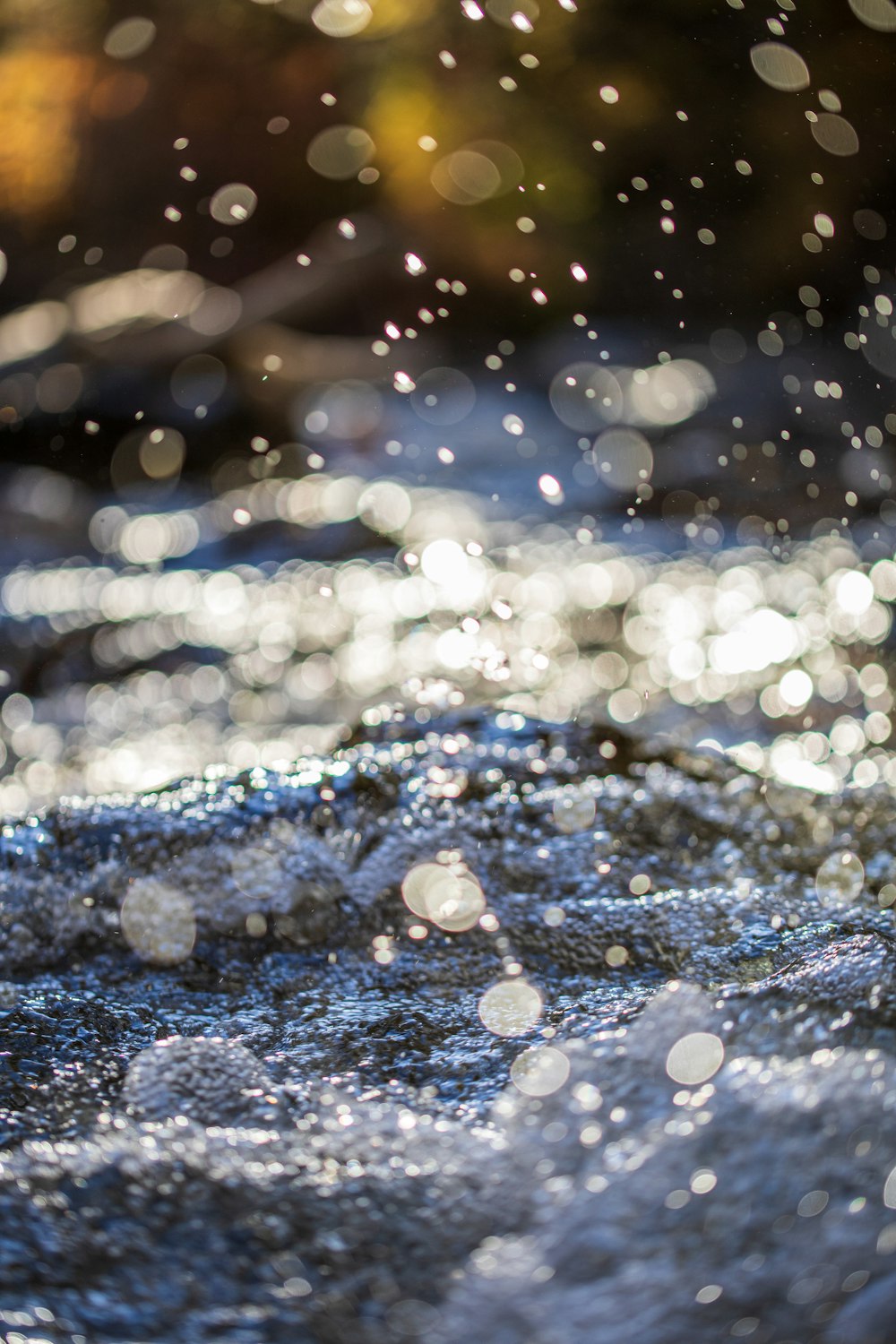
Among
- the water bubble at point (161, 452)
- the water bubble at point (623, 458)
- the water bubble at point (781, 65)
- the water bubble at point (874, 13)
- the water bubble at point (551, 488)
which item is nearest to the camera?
the water bubble at point (551, 488)

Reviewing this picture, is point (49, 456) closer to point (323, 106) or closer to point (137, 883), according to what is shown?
point (323, 106)

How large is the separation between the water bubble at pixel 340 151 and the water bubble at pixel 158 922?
399 inches

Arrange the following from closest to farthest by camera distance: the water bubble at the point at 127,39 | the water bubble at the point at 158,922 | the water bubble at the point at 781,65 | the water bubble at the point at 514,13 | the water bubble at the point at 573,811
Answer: the water bubble at the point at 158,922 → the water bubble at the point at 573,811 → the water bubble at the point at 781,65 → the water bubble at the point at 514,13 → the water bubble at the point at 127,39

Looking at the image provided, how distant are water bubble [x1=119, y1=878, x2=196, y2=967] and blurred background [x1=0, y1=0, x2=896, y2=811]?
1655 millimetres

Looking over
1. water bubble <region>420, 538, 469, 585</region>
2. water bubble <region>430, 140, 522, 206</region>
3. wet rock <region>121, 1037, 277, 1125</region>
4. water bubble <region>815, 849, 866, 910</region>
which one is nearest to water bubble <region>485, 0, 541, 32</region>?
water bubble <region>430, 140, 522, 206</region>

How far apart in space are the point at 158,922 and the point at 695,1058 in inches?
36.9

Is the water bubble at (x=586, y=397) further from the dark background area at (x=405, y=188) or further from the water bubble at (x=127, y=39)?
the water bubble at (x=127, y=39)

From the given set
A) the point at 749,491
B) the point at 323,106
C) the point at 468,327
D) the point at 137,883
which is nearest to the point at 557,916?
the point at 137,883

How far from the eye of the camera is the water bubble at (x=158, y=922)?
1.86 meters

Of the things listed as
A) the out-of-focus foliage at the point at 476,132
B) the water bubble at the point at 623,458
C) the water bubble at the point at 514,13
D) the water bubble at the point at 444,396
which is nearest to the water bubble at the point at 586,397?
the water bubble at the point at 623,458

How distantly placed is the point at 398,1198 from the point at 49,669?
361 cm

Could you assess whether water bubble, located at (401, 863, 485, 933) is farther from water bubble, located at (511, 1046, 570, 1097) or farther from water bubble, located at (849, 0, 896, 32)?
water bubble, located at (849, 0, 896, 32)

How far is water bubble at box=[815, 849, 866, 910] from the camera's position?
190 cm

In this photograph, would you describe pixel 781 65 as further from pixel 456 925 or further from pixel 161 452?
pixel 456 925
